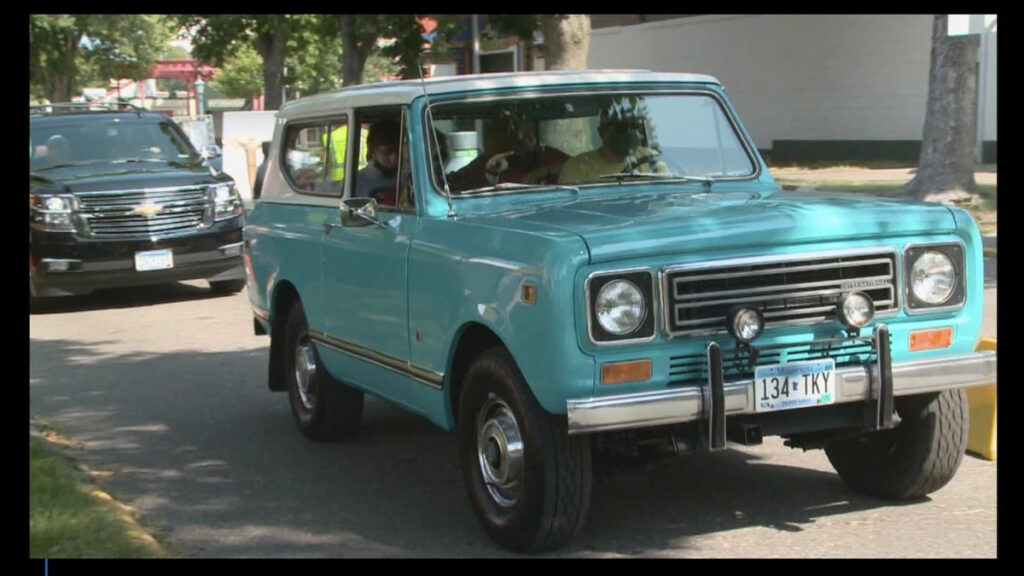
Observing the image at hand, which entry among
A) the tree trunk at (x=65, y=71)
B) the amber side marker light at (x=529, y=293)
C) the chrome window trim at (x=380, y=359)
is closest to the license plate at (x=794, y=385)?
the amber side marker light at (x=529, y=293)

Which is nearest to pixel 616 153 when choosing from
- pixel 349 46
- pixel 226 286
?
pixel 226 286

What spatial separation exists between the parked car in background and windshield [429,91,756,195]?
11mm

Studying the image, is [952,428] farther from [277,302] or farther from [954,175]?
[954,175]

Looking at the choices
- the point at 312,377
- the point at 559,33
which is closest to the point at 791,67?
the point at 559,33

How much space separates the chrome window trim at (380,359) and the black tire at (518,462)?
1.10ft

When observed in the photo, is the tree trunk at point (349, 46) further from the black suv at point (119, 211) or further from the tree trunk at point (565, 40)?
the tree trunk at point (565, 40)

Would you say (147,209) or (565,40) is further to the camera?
(565,40)

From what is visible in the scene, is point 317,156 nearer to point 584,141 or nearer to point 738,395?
point 584,141

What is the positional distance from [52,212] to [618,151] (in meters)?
8.72

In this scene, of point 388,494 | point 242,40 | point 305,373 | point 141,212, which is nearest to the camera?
point 388,494

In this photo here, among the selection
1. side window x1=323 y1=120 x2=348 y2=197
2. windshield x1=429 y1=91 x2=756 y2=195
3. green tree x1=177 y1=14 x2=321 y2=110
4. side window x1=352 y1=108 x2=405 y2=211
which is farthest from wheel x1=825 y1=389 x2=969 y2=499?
green tree x1=177 y1=14 x2=321 y2=110

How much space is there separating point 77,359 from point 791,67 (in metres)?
26.0

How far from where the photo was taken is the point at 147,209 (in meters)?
14.0

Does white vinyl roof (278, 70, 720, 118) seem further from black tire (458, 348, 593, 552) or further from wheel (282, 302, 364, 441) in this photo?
black tire (458, 348, 593, 552)
